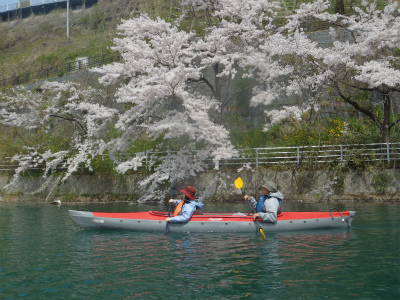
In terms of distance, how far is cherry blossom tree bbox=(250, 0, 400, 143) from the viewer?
57.7ft

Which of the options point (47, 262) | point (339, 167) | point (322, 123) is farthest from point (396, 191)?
point (47, 262)

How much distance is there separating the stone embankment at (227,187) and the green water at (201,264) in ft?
21.3

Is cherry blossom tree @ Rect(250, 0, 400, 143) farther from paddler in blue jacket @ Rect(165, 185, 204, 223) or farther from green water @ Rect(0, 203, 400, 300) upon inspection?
paddler in blue jacket @ Rect(165, 185, 204, 223)

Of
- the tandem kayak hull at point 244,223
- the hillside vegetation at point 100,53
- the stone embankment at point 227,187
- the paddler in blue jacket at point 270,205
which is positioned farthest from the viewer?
the hillside vegetation at point 100,53

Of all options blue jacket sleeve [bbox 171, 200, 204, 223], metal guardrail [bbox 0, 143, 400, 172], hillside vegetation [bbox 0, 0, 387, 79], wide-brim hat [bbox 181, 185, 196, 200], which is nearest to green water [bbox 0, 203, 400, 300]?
blue jacket sleeve [bbox 171, 200, 204, 223]

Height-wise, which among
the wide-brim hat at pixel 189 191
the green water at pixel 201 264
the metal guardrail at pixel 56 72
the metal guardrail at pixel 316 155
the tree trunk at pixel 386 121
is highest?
the metal guardrail at pixel 56 72

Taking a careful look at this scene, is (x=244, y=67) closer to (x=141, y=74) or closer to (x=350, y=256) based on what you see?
(x=141, y=74)

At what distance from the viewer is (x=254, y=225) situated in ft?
38.0

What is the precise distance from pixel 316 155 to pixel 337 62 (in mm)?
4592

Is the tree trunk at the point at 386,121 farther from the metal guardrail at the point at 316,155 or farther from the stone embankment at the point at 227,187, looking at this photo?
the stone embankment at the point at 227,187

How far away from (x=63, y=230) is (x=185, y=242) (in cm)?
421

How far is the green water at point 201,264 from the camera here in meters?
6.59

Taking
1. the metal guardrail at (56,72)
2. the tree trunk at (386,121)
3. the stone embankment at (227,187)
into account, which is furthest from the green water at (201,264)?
the metal guardrail at (56,72)

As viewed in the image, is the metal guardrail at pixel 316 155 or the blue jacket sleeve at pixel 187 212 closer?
the blue jacket sleeve at pixel 187 212
